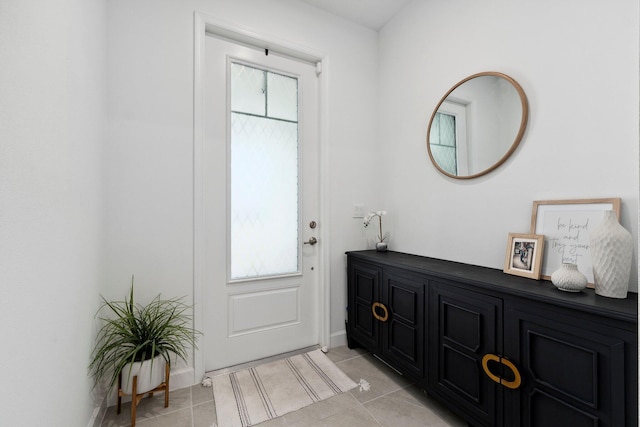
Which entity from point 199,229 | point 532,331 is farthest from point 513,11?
point 199,229

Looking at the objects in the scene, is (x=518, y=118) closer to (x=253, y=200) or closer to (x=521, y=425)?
(x=521, y=425)

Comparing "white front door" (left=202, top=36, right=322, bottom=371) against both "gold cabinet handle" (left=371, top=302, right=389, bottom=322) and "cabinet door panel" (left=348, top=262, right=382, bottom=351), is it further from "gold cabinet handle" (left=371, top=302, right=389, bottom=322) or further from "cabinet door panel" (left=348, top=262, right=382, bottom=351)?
"gold cabinet handle" (left=371, top=302, right=389, bottom=322)

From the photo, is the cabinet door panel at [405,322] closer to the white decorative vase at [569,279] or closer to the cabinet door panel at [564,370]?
the cabinet door panel at [564,370]

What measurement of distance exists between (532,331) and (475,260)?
668mm

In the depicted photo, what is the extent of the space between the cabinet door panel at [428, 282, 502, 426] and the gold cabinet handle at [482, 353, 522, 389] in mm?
23

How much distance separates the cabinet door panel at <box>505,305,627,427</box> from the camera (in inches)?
36.4

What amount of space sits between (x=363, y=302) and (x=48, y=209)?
6.38ft

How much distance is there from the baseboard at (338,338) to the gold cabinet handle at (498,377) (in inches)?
50.5

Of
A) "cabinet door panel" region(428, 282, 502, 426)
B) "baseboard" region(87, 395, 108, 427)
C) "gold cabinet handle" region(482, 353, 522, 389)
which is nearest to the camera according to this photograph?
"gold cabinet handle" region(482, 353, 522, 389)

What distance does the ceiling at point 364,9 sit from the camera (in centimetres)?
226

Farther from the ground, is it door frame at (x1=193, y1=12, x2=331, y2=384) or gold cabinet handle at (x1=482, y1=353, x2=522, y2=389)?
door frame at (x1=193, y1=12, x2=331, y2=384)

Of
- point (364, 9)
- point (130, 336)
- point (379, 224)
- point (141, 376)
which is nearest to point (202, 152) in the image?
point (130, 336)

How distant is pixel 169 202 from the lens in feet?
5.86

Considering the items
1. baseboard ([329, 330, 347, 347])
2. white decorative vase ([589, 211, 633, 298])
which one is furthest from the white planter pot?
white decorative vase ([589, 211, 633, 298])
